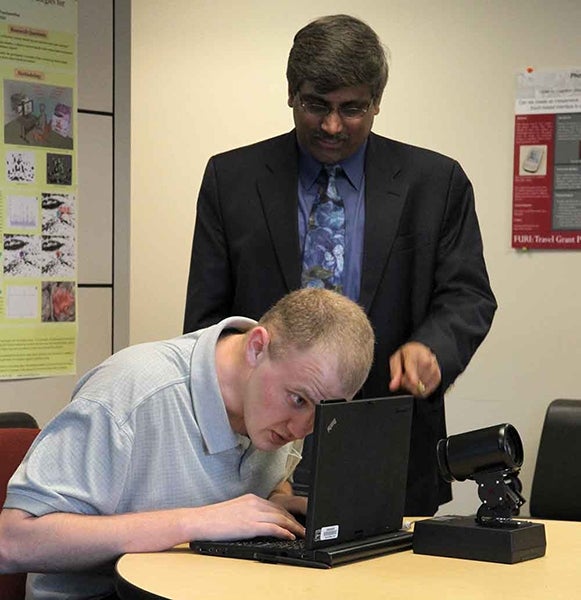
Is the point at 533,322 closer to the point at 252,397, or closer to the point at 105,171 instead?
the point at 105,171

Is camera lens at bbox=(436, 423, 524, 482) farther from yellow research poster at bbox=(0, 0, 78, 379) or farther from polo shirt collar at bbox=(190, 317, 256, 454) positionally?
yellow research poster at bbox=(0, 0, 78, 379)

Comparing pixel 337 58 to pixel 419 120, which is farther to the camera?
pixel 419 120

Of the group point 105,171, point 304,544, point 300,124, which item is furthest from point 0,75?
point 304,544

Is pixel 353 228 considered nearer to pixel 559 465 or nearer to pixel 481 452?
pixel 481 452

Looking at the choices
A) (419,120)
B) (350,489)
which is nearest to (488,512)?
(350,489)

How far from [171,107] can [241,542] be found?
2.92m

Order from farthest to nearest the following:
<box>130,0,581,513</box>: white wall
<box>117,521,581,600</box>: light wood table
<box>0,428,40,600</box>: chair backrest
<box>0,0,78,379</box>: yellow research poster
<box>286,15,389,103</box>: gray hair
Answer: <box>130,0,581,513</box>: white wall → <box>0,0,78,379</box>: yellow research poster → <box>286,15,389,103</box>: gray hair → <box>0,428,40,600</box>: chair backrest → <box>117,521,581,600</box>: light wood table

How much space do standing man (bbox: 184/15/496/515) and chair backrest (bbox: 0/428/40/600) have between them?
0.58 metres

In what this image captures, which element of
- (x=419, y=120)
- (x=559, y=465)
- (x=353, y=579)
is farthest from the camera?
(x=419, y=120)

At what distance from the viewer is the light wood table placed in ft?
4.92

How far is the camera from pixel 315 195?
256 centimetres

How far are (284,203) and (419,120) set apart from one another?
166 centimetres

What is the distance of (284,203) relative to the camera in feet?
8.35

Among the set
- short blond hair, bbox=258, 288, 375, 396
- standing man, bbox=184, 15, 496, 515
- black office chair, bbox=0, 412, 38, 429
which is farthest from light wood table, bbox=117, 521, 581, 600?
black office chair, bbox=0, 412, 38, 429
